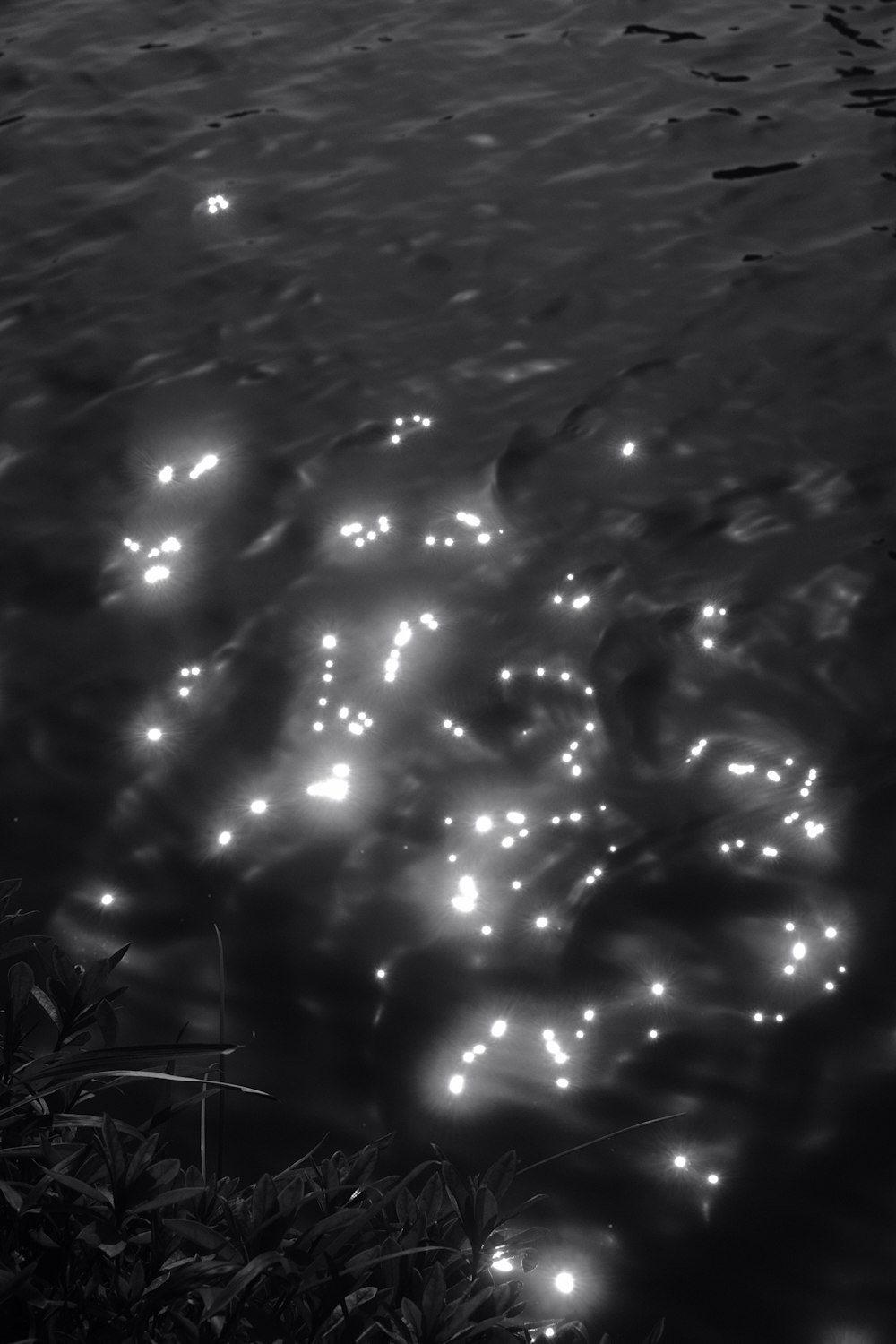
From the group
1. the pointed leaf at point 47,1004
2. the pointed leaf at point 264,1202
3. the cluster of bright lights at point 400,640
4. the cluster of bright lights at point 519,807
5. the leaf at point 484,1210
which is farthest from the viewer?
the cluster of bright lights at point 400,640

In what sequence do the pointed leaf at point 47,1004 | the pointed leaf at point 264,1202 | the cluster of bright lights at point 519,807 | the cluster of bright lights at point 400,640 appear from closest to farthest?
the pointed leaf at point 264,1202 < the pointed leaf at point 47,1004 < the cluster of bright lights at point 519,807 < the cluster of bright lights at point 400,640

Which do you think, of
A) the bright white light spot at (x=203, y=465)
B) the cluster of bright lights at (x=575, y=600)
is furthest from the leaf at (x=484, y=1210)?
the bright white light spot at (x=203, y=465)

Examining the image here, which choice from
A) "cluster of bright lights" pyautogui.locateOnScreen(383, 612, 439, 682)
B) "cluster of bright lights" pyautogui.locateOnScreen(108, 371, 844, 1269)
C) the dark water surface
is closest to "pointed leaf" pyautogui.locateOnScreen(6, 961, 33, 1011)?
the dark water surface

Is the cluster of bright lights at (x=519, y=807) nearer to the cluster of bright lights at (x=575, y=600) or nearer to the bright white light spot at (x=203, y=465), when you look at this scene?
the cluster of bright lights at (x=575, y=600)

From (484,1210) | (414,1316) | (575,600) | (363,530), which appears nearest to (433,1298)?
(414,1316)

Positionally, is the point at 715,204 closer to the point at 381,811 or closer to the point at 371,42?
the point at 371,42
